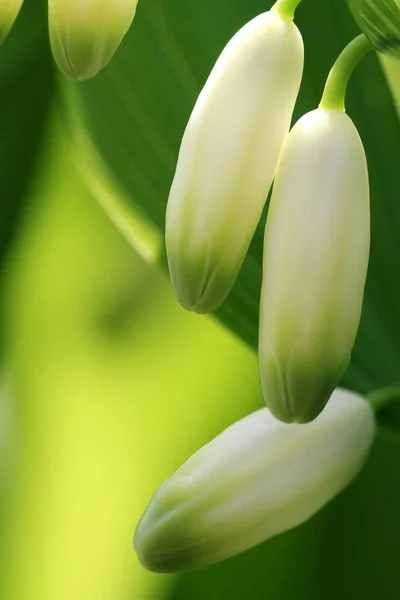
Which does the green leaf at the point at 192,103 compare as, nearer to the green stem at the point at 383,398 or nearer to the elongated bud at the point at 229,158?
the green stem at the point at 383,398

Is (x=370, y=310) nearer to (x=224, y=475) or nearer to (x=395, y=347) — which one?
(x=395, y=347)

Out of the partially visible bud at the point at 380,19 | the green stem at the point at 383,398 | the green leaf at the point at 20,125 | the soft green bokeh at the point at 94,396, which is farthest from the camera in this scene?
the green leaf at the point at 20,125

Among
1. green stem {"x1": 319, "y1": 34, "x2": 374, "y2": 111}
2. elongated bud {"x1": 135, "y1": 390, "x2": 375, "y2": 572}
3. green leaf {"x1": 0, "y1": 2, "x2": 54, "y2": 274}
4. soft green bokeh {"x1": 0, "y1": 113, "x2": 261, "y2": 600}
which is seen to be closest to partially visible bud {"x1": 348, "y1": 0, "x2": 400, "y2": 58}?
green stem {"x1": 319, "y1": 34, "x2": 374, "y2": 111}

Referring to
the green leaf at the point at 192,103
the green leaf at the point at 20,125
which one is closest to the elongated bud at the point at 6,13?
the green leaf at the point at 192,103

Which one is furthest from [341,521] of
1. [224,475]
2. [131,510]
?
[224,475]

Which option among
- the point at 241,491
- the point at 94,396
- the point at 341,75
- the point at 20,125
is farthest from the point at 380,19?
the point at 20,125

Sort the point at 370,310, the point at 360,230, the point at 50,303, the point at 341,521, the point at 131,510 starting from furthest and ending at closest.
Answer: the point at 50,303 → the point at 131,510 → the point at 341,521 → the point at 370,310 → the point at 360,230
